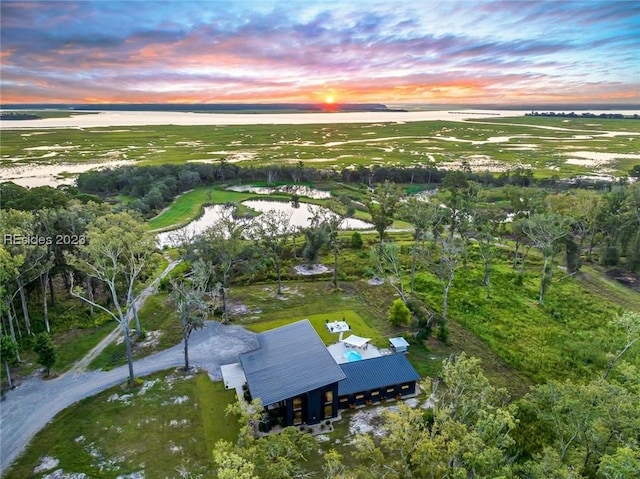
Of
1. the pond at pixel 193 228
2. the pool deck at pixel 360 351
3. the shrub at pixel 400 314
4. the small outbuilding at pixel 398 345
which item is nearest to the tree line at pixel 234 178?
the pond at pixel 193 228

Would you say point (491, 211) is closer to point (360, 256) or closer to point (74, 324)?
point (360, 256)

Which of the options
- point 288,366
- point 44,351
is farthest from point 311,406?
point 44,351

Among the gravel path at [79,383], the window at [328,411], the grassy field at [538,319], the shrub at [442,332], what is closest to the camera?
the gravel path at [79,383]

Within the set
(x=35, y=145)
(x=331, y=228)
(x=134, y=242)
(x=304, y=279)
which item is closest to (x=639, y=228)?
(x=331, y=228)

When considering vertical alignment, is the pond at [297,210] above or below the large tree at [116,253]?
below

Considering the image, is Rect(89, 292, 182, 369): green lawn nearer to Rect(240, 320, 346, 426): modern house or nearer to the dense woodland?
the dense woodland

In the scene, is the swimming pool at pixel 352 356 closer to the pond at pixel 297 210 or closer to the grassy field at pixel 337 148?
the pond at pixel 297 210

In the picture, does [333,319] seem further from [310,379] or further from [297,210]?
[297,210]
